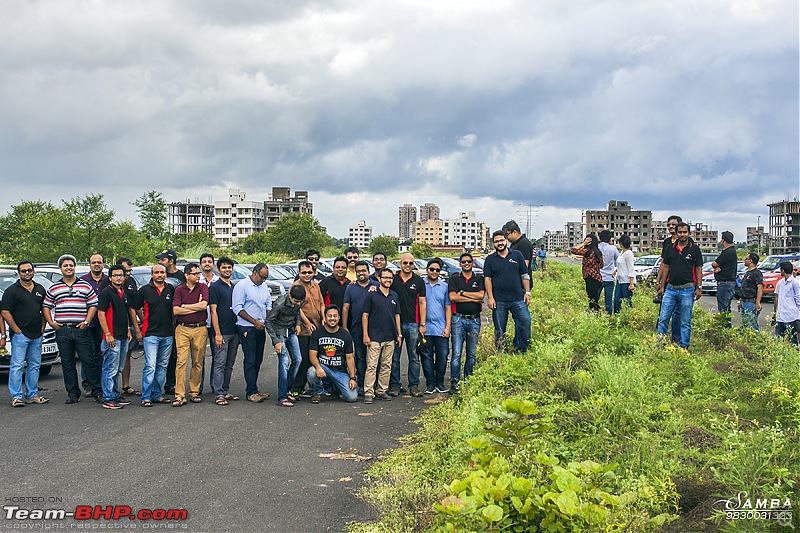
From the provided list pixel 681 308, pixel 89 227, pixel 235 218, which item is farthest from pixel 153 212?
pixel 235 218

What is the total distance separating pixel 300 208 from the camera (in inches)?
6673

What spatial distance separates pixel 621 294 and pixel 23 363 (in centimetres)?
1163

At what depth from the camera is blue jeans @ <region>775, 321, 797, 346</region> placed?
12002 millimetres

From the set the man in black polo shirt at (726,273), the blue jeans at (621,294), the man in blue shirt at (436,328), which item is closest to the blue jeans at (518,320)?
the man in blue shirt at (436,328)

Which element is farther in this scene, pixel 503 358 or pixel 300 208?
pixel 300 208

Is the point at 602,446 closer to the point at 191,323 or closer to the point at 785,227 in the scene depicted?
the point at 191,323

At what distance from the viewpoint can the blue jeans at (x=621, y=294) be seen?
47.8 ft

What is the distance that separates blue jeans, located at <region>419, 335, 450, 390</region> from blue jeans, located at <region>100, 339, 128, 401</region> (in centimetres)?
460

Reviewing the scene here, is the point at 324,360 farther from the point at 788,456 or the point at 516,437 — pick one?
the point at 788,456

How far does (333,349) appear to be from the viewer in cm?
998

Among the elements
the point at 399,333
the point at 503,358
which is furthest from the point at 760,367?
the point at 399,333

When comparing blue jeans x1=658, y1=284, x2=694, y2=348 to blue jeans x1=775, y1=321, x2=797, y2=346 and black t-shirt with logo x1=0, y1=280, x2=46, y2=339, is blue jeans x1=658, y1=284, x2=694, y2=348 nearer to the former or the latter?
blue jeans x1=775, y1=321, x2=797, y2=346

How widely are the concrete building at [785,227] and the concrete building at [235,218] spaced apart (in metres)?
117

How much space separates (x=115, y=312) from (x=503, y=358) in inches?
230
